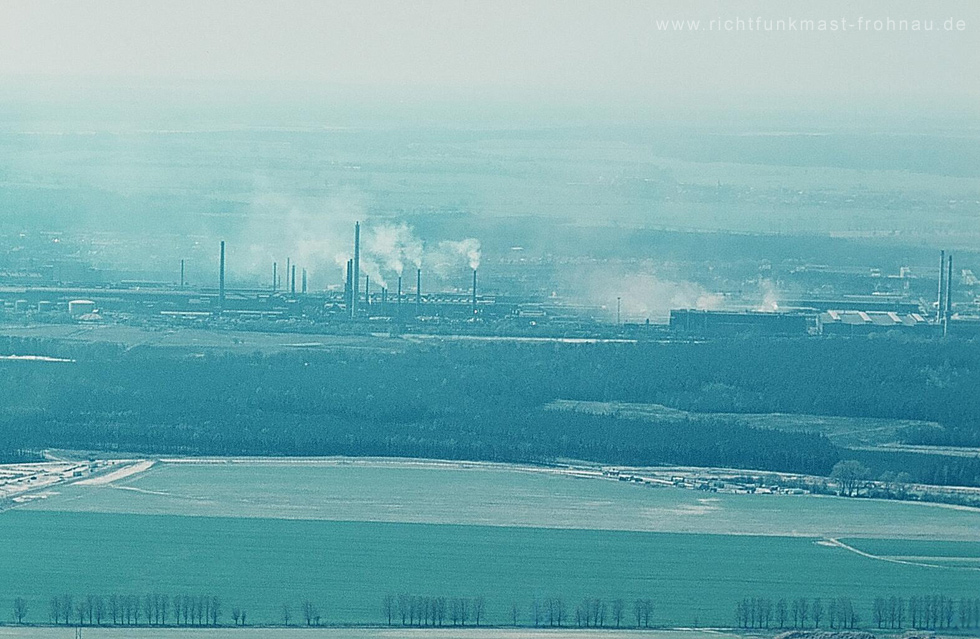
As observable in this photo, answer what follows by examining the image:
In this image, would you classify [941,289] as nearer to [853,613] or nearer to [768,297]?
[768,297]

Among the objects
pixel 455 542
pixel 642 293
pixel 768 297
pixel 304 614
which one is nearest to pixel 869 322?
pixel 768 297

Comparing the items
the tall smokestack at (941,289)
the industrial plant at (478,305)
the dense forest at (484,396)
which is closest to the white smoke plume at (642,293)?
the industrial plant at (478,305)

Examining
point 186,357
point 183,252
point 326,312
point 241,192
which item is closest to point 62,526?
point 186,357

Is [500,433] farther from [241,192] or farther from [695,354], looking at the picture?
[241,192]

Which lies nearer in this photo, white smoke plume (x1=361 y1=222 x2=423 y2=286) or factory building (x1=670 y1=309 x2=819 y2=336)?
factory building (x1=670 y1=309 x2=819 y2=336)

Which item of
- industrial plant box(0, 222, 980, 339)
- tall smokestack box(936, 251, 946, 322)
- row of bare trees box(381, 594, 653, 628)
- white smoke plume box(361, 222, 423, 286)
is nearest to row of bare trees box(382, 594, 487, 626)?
row of bare trees box(381, 594, 653, 628)

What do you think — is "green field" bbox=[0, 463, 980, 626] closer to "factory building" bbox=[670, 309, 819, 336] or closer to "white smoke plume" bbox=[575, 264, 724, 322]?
"factory building" bbox=[670, 309, 819, 336]

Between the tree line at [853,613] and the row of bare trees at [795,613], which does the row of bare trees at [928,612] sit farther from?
the row of bare trees at [795,613]
